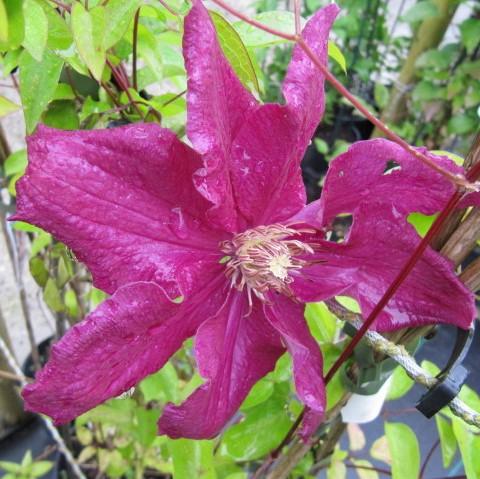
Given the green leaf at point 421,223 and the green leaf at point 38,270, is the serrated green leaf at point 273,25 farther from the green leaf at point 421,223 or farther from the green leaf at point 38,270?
the green leaf at point 38,270

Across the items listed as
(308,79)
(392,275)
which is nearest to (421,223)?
(392,275)

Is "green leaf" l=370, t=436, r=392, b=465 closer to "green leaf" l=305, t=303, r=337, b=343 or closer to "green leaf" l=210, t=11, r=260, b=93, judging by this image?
"green leaf" l=305, t=303, r=337, b=343

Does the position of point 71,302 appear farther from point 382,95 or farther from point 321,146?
point 382,95

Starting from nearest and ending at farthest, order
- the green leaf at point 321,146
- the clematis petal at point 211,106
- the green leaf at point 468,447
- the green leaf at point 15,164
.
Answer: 1. the clematis petal at point 211,106
2. the green leaf at point 468,447
3. the green leaf at point 15,164
4. the green leaf at point 321,146

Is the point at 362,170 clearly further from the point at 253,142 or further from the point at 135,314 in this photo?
the point at 135,314

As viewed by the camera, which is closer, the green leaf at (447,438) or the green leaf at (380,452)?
the green leaf at (447,438)

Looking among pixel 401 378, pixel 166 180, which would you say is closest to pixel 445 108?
pixel 401 378

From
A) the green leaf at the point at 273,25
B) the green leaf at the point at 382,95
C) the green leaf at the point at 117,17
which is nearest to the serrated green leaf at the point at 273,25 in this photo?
the green leaf at the point at 273,25
